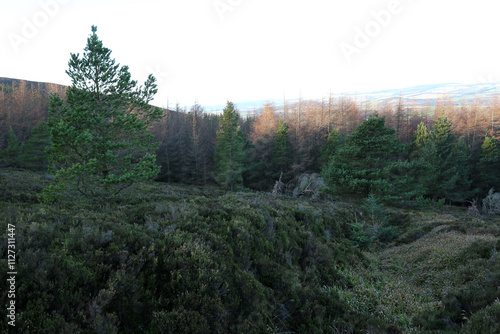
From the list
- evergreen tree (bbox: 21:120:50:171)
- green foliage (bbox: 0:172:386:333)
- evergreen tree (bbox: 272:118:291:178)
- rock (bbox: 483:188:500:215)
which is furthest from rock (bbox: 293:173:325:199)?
evergreen tree (bbox: 21:120:50:171)

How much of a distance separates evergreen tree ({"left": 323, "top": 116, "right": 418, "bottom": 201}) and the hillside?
8.61 m

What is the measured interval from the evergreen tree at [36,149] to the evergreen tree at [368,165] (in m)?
39.2

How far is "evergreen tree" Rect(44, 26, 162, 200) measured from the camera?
8.80 meters

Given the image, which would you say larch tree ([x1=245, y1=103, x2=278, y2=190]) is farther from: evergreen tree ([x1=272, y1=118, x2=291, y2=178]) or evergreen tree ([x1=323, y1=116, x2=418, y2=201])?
evergreen tree ([x1=323, y1=116, x2=418, y2=201])

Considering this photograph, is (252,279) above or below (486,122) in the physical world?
below

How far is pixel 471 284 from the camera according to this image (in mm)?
5234

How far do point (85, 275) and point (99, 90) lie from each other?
8.87 meters

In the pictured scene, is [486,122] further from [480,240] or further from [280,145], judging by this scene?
[480,240]

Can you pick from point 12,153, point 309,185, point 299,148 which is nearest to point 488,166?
point 299,148

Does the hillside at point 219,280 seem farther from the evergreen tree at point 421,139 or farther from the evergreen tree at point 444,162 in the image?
the evergreen tree at point 421,139

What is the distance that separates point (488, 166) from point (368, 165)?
33730 mm

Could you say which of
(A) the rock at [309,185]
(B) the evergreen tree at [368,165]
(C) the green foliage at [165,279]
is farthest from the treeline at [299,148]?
(C) the green foliage at [165,279]

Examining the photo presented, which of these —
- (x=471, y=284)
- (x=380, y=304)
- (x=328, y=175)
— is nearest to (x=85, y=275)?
(x=380, y=304)

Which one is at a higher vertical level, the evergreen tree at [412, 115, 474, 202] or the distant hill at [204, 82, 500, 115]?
the distant hill at [204, 82, 500, 115]
